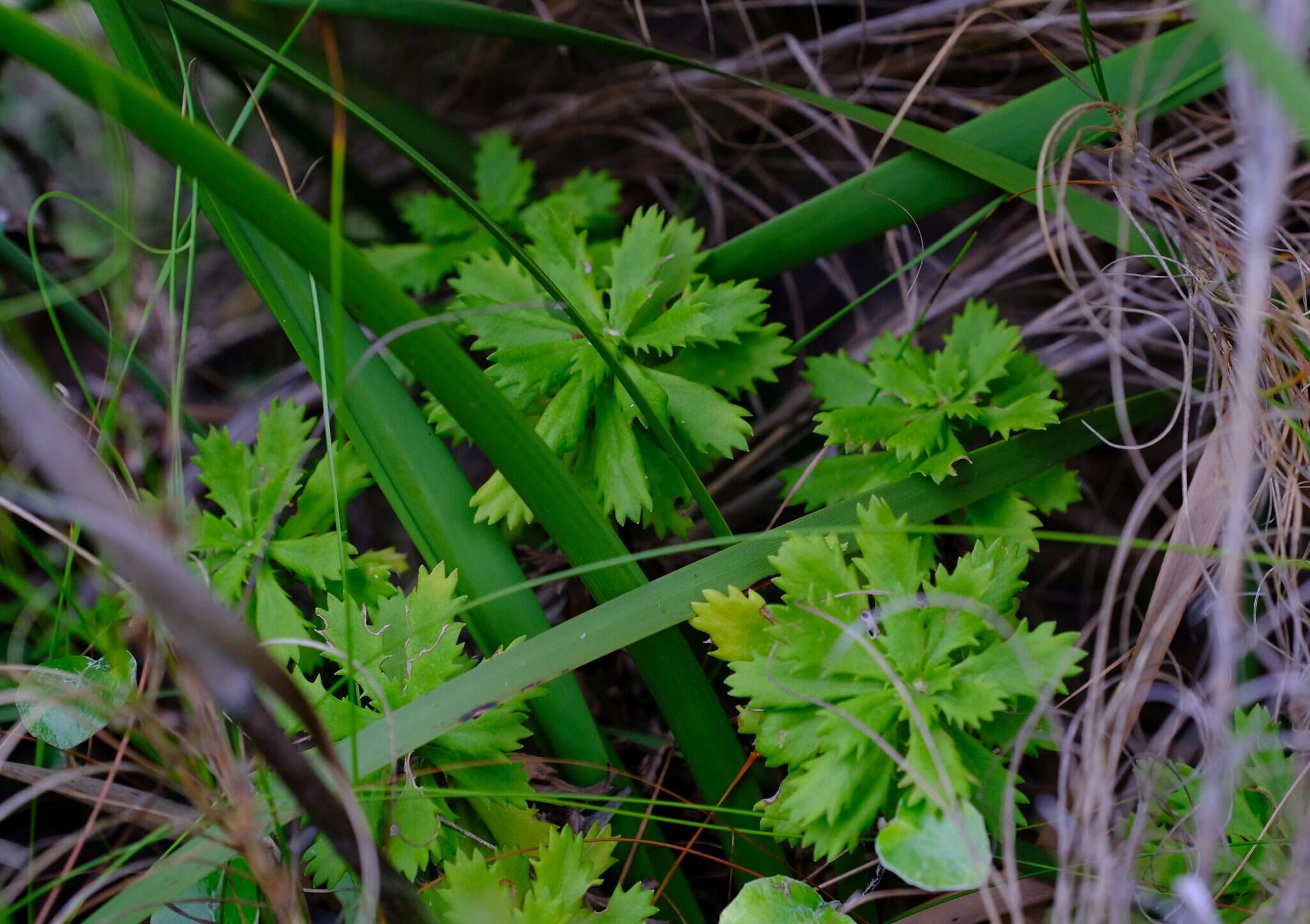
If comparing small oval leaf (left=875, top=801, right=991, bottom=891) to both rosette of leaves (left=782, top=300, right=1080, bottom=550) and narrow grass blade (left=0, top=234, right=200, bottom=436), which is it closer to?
rosette of leaves (left=782, top=300, right=1080, bottom=550)

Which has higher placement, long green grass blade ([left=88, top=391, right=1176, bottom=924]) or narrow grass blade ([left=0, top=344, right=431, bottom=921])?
narrow grass blade ([left=0, top=344, right=431, bottom=921])

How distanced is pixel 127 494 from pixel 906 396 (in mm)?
1055

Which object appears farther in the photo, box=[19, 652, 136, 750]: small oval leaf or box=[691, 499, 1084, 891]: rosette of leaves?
box=[19, 652, 136, 750]: small oval leaf

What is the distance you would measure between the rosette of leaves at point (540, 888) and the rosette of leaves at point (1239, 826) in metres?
0.55

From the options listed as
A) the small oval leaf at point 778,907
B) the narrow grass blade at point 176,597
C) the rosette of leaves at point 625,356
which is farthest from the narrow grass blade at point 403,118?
the small oval leaf at point 778,907

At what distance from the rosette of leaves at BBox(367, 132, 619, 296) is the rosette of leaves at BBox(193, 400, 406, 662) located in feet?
1.16

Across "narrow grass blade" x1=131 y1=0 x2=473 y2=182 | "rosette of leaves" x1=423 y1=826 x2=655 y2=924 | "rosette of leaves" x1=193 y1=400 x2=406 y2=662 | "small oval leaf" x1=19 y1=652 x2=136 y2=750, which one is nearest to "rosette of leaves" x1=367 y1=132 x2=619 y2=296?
"narrow grass blade" x1=131 y1=0 x2=473 y2=182

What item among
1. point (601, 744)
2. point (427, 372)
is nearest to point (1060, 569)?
point (601, 744)

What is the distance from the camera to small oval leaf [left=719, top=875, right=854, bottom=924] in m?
0.88

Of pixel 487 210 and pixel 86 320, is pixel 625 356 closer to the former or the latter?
pixel 487 210

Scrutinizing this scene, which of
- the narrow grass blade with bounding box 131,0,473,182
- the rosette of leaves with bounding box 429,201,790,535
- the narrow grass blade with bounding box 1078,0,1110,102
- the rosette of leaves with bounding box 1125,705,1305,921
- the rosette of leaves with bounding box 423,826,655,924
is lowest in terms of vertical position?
the rosette of leaves with bounding box 1125,705,1305,921

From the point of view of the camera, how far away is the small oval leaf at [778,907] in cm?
88

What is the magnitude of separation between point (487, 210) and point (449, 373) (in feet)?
2.18

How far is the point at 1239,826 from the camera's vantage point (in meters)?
0.95
